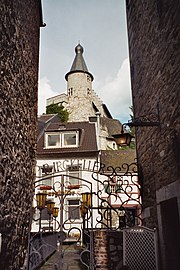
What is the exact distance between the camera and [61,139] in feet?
54.8

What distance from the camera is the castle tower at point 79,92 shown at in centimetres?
3716

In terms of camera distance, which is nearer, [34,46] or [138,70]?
[34,46]

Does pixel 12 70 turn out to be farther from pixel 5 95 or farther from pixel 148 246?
pixel 148 246

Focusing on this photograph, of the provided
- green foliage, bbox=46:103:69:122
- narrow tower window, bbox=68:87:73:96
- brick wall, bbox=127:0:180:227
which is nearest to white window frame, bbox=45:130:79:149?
brick wall, bbox=127:0:180:227

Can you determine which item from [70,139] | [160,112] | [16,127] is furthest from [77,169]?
[16,127]

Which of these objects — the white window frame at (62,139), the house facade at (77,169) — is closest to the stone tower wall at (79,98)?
the house facade at (77,169)

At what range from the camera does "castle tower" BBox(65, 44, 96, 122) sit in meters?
37.2

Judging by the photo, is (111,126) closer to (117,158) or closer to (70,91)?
(70,91)

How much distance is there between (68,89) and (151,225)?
35.0 meters

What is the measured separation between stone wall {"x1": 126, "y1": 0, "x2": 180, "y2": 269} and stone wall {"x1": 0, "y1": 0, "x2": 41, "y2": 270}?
90.5 inches

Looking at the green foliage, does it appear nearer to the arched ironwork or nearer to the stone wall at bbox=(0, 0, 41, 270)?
the arched ironwork

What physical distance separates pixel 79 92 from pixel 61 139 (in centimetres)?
2181

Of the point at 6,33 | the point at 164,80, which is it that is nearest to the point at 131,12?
the point at 164,80

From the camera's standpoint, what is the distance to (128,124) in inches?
188
